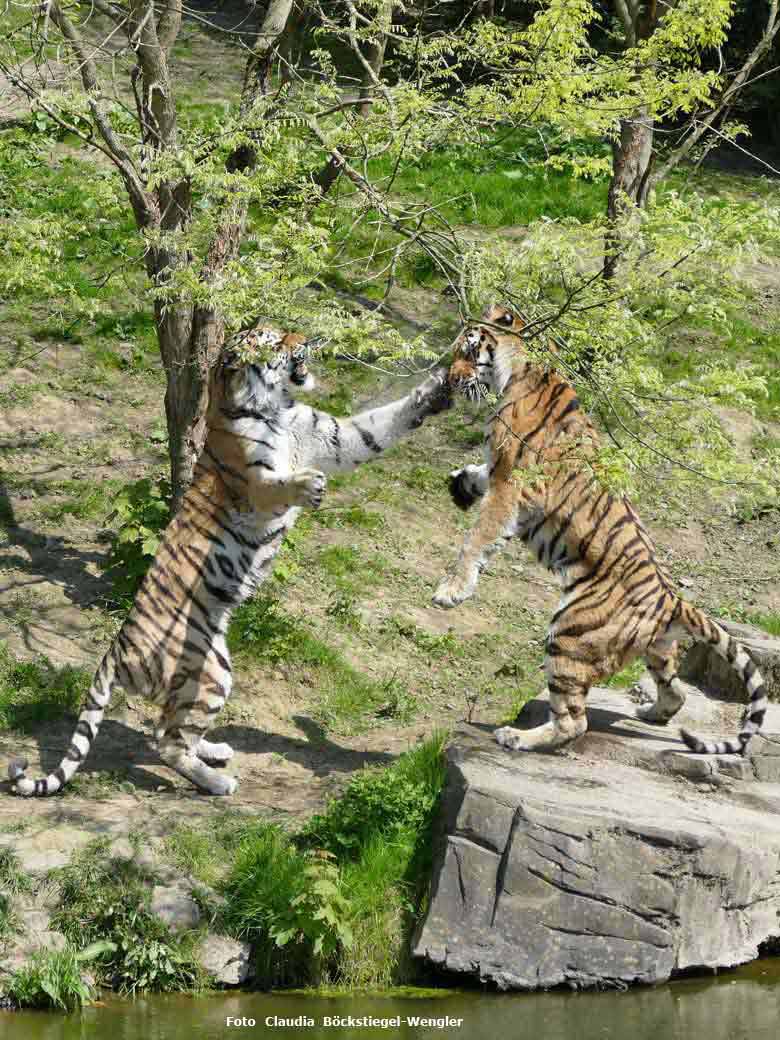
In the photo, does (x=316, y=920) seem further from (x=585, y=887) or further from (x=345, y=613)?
(x=345, y=613)

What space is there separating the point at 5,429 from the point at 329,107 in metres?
4.81

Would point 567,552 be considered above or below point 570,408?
below

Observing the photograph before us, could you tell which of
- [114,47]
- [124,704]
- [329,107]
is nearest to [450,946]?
[124,704]

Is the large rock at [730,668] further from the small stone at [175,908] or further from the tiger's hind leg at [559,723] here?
the small stone at [175,908]

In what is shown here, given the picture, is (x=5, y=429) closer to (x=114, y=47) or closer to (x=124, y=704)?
(x=124, y=704)

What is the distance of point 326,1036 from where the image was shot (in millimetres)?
5695

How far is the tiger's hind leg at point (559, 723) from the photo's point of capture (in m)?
7.13

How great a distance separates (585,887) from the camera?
6230mm

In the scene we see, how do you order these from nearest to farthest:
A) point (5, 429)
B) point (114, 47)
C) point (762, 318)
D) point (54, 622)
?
point (54, 622) < point (5, 429) < point (762, 318) < point (114, 47)

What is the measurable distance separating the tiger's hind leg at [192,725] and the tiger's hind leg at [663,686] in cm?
239

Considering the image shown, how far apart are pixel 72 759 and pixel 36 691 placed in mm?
1318

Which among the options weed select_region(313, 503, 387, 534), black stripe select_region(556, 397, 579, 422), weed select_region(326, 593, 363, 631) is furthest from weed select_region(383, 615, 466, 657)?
black stripe select_region(556, 397, 579, 422)

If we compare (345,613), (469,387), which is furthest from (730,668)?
(345,613)

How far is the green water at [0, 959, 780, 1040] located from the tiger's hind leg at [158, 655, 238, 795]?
4.55ft
